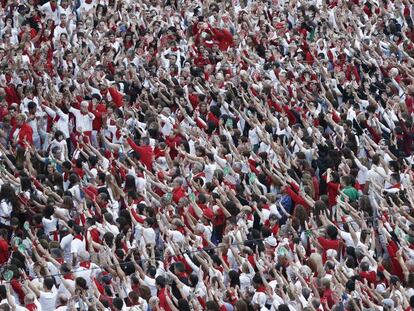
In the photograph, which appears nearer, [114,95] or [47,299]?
[47,299]

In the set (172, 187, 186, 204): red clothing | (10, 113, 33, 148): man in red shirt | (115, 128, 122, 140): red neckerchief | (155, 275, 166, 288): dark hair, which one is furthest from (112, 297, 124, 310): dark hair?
(115, 128, 122, 140): red neckerchief

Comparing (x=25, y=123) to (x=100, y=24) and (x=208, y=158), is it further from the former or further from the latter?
(x=100, y=24)

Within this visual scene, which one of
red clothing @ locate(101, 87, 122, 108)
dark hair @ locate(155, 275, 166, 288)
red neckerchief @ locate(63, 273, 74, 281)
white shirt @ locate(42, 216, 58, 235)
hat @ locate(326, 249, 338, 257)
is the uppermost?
dark hair @ locate(155, 275, 166, 288)

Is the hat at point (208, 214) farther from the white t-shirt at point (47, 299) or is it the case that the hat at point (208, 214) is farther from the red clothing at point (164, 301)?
the white t-shirt at point (47, 299)

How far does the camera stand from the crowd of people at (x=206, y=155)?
71.6 feet

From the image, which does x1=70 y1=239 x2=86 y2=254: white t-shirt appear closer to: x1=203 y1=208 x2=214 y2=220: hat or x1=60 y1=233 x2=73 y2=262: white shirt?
x1=60 y1=233 x2=73 y2=262: white shirt

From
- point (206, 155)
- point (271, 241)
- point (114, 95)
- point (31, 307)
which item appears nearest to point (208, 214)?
point (271, 241)

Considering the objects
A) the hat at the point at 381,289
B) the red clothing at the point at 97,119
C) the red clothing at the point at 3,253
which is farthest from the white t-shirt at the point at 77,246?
the red clothing at the point at 97,119

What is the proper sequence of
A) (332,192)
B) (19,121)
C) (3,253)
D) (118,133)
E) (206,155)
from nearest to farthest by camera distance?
(3,253) < (332,192) < (206,155) < (19,121) < (118,133)

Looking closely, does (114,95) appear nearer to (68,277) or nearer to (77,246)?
(77,246)

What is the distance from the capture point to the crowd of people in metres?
21.8

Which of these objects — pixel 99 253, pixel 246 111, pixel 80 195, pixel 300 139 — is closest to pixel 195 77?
pixel 246 111

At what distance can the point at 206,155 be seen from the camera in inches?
1038

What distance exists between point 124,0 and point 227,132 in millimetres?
7062
